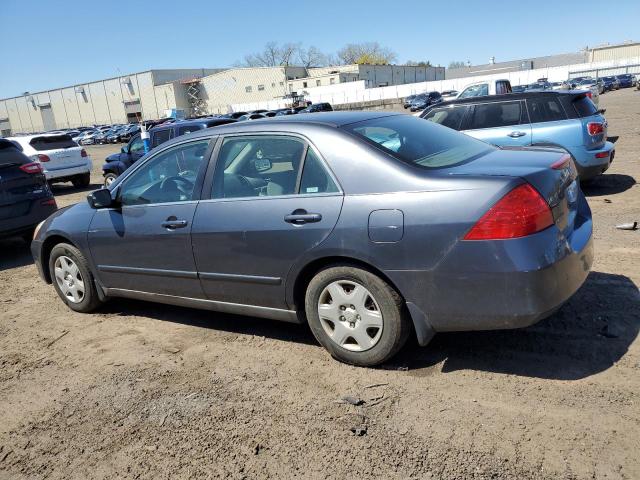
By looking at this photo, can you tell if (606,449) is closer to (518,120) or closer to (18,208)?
(518,120)

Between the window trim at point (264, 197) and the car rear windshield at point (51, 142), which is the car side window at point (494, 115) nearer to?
the window trim at point (264, 197)

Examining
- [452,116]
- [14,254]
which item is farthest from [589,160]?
[14,254]

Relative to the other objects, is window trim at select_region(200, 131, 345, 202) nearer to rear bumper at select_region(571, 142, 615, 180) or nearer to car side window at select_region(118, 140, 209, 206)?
car side window at select_region(118, 140, 209, 206)

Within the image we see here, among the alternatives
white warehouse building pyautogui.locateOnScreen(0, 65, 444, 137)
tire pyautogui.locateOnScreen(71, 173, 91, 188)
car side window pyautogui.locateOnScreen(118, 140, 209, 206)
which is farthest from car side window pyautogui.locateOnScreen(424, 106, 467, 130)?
white warehouse building pyautogui.locateOnScreen(0, 65, 444, 137)

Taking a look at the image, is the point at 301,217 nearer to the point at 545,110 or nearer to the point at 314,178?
the point at 314,178

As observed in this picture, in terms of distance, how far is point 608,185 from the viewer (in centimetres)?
870

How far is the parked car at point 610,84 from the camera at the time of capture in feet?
172

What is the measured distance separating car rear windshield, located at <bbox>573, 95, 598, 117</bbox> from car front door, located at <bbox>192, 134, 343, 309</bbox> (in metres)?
6.09

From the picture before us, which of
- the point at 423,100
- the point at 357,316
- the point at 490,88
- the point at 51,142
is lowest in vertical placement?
the point at 423,100

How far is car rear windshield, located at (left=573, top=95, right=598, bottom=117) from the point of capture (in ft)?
25.9

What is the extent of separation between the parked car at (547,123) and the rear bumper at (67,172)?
11896mm

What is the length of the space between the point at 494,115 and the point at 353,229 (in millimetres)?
6196

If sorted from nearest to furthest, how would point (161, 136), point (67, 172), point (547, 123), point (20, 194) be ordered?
point (20, 194) < point (547, 123) < point (161, 136) < point (67, 172)

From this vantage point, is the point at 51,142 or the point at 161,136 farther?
the point at 51,142
